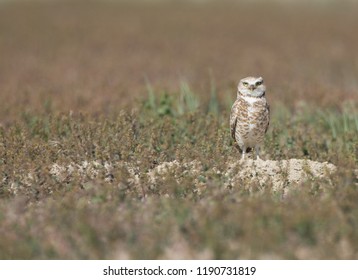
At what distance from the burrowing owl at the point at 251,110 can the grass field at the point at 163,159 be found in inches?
11.6

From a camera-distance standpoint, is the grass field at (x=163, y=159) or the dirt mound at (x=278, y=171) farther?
the dirt mound at (x=278, y=171)

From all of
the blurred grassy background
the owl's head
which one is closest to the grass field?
the blurred grassy background

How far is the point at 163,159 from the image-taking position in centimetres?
767

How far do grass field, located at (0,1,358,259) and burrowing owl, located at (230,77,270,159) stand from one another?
0.30 m

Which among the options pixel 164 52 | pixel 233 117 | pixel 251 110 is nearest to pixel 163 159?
pixel 233 117

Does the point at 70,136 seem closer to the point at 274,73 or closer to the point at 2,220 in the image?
the point at 2,220

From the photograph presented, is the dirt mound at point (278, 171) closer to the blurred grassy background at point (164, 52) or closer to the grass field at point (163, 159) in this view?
the grass field at point (163, 159)

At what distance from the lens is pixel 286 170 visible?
686 centimetres

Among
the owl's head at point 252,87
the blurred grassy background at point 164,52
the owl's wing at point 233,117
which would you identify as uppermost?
the owl's head at point 252,87

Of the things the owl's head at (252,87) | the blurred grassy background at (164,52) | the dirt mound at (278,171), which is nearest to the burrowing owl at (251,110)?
the owl's head at (252,87)

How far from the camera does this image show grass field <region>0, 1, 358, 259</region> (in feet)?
17.0

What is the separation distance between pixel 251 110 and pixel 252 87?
0.78 ft

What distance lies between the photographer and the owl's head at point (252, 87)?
23.5ft

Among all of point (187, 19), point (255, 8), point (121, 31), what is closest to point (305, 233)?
point (121, 31)
